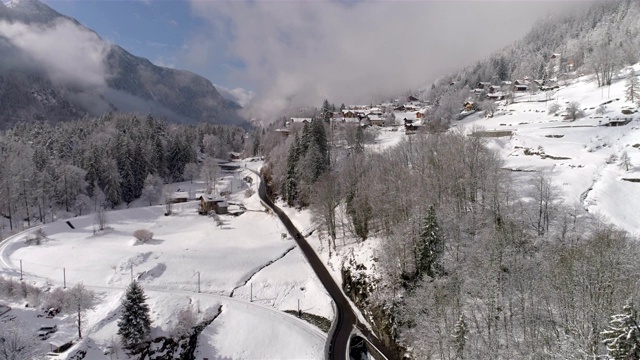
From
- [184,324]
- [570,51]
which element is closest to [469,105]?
[570,51]

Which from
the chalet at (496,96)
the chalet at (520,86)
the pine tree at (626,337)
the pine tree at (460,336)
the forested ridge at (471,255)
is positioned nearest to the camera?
the pine tree at (626,337)

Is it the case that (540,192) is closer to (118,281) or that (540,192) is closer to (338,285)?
(338,285)

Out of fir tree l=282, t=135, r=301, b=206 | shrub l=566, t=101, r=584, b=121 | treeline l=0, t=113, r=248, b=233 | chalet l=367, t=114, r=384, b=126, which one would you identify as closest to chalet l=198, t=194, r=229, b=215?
fir tree l=282, t=135, r=301, b=206

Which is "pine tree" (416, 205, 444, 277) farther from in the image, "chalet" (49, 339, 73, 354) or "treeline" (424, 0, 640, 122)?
"treeline" (424, 0, 640, 122)

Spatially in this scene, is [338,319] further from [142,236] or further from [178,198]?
[178,198]

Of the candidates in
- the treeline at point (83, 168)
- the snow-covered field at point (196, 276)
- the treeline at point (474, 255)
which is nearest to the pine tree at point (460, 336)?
the treeline at point (474, 255)

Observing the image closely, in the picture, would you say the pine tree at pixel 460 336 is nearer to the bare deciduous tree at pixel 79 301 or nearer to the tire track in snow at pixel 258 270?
the tire track in snow at pixel 258 270

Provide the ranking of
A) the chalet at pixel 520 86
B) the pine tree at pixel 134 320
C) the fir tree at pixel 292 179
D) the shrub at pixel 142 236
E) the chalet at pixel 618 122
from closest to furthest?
the pine tree at pixel 134 320
the shrub at pixel 142 236
the chalet at pixel 618 122
the fir tree at pixel 292 179
the chalet at pixel 520 86
